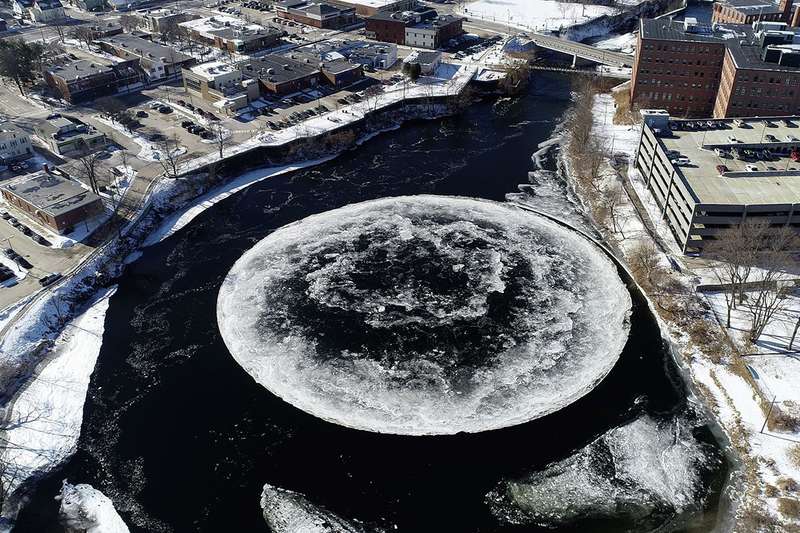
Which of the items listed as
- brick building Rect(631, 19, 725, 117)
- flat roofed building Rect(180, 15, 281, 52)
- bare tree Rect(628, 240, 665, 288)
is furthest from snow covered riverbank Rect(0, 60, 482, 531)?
brick building Rect(631, 19, 725, 117)

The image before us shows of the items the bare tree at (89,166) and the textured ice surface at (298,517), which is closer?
the textured ice surface at (298,517)

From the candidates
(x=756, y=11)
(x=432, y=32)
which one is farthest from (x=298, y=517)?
(x=756, y=11)

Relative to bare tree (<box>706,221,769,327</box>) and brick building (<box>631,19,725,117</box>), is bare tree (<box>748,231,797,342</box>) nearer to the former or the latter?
bare tree (<box>706,221,769,327</box>)

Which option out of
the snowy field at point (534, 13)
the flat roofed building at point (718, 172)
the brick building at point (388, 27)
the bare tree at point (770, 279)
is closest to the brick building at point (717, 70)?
the flat roofed building at point (718, 172)

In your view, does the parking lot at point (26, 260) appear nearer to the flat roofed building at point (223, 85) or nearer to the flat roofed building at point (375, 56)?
the flat roofed building at point (223, 85)

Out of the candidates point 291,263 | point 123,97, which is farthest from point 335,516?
point 123,97

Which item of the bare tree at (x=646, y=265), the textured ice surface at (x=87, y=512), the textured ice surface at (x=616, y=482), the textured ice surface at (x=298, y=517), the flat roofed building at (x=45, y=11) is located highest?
the flat roofed building at (x=45, y=11)

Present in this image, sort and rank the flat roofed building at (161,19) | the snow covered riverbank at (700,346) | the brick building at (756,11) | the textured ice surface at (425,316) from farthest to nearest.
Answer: the flat roofed building at (161,19) < the brick building at (756,11) < the textured ice surface at (425,316) < the snow covered riverbank at (700,346)
